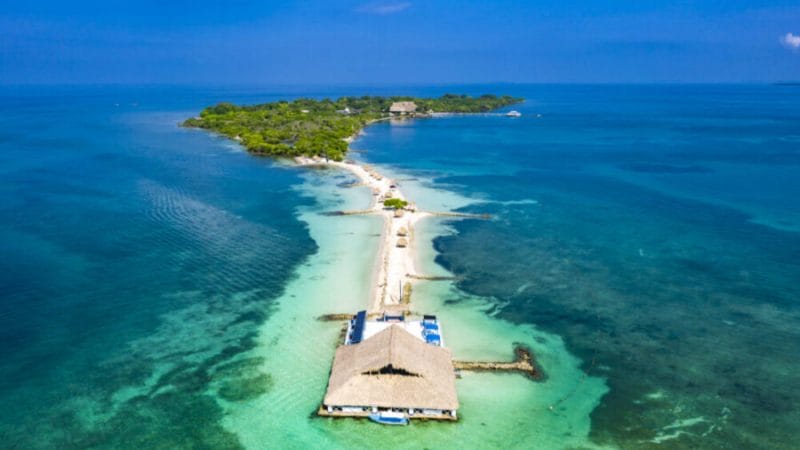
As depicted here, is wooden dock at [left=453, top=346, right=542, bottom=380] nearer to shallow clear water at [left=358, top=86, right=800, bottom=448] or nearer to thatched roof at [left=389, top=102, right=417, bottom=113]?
shallow clear water at [left=358, top=86, right=800, bottom=448]

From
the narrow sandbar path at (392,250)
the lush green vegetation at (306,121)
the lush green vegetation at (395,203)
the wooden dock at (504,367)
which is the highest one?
the lush green vegetation at (306,121)

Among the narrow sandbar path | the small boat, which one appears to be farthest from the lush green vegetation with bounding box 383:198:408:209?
the small boat

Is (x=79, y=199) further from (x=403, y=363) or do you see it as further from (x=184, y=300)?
(x=403, y=363)

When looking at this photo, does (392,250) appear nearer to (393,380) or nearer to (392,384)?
(393,380)

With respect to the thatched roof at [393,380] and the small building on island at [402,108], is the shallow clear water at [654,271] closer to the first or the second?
the thatched roof at [393,380]

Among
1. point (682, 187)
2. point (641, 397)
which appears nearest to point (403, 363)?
point (641, 397)

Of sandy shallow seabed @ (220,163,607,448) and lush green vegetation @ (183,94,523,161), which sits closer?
sandy shallow seabed @ (220,163,607,448)

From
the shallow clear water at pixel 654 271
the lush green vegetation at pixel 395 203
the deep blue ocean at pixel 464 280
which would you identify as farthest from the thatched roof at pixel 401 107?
the lush green vegetation at pixel 395 203
